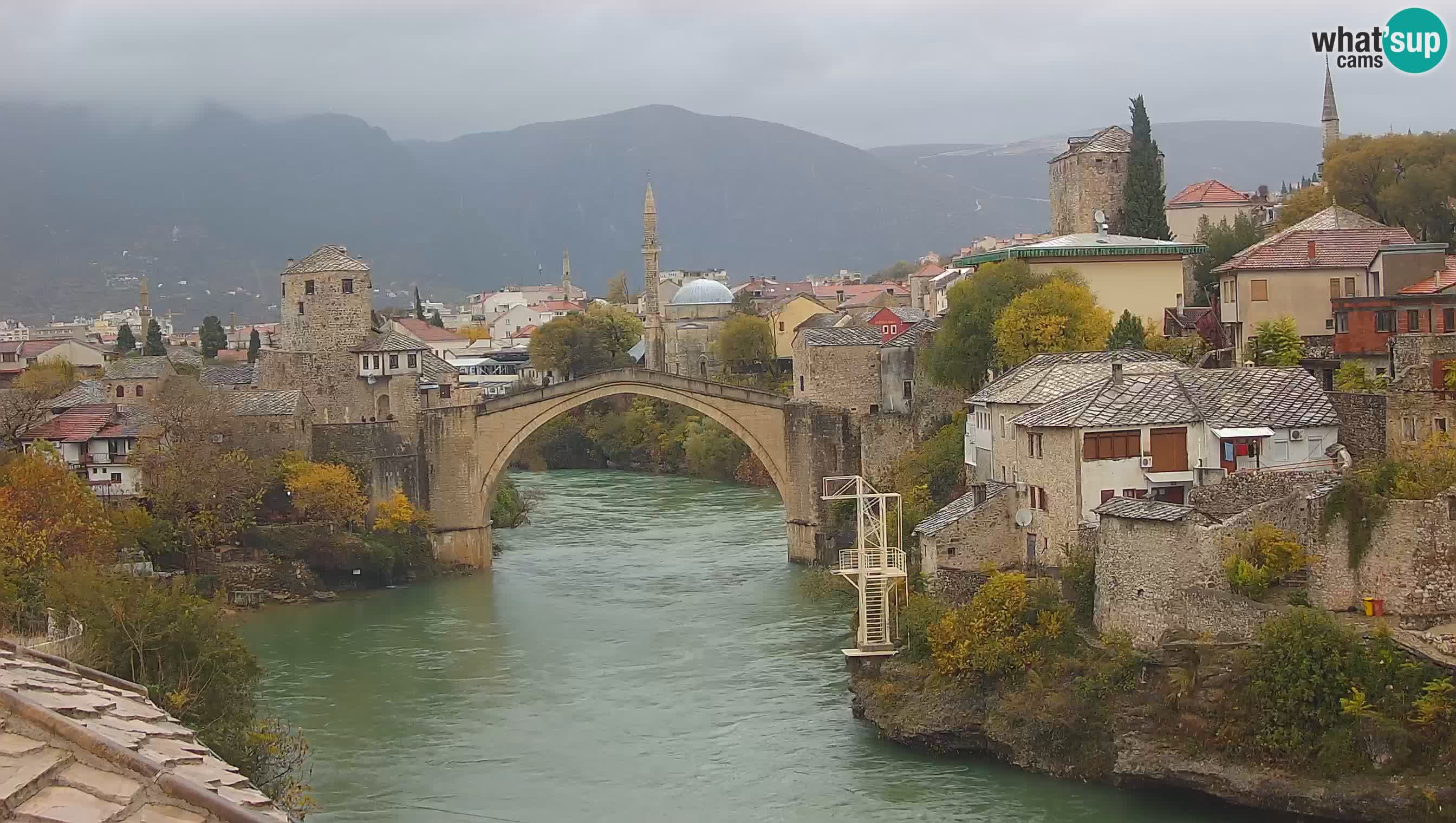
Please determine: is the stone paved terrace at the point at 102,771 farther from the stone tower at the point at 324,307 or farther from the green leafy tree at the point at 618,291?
the green leafy tree at the point at 618,291

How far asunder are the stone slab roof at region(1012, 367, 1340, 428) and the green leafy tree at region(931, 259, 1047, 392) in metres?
11.4

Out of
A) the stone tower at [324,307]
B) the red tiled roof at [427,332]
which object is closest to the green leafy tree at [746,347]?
the red tiled roof at [427,332]

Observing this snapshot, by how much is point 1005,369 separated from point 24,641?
25.1m

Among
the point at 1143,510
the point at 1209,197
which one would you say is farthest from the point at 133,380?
the point at 1143,510

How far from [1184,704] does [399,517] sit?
28027 mm

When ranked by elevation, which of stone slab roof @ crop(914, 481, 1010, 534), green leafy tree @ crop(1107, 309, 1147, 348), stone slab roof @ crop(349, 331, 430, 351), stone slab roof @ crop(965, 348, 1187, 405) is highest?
stone slab roof @ crop(349, 331, 430, 351)

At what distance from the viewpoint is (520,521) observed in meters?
56.8

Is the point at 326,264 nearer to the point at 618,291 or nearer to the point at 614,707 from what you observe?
the point at 614,707

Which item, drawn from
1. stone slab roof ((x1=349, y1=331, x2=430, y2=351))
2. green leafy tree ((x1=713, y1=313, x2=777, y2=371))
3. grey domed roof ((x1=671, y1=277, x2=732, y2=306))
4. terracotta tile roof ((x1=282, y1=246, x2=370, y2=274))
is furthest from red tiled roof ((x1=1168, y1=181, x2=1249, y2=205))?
terracotta tile roof ((x1=282, y1=246, x2=370, y2=274))

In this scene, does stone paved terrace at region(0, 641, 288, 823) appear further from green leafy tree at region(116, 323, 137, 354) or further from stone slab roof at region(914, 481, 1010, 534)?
green leafy tree at region(116, 323, 137, 354)

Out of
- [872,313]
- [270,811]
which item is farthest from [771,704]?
[872,313]

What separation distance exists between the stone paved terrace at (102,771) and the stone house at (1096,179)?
48.0 metres

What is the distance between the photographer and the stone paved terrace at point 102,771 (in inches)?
279

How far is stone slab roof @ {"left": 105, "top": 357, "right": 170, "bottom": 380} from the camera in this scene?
5647 cm
